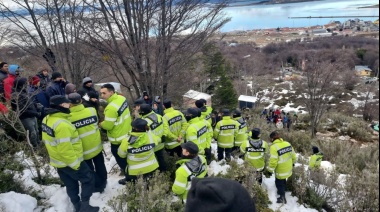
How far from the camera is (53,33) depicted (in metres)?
9.91

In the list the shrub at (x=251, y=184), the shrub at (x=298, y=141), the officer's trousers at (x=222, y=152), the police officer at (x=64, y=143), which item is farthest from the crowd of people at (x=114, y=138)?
the shrub at (x=298, y=141)

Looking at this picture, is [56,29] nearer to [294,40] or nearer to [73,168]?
[73,168]

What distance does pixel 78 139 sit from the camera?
4234 mm

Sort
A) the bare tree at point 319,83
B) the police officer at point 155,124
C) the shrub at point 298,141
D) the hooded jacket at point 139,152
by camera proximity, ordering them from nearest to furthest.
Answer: the hooded jacket at point 139,152 → the police officer at point 155,124 → the shrub at point 298,141 → the bare tree at point 319,83

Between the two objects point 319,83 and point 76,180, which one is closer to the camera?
point 76,180

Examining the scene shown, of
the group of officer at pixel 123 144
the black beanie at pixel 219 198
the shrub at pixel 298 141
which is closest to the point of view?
the black beanie at pixel 219 198

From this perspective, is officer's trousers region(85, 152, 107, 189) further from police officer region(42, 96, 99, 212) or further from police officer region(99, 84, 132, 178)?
police officer region(42, 96, 99, 212)

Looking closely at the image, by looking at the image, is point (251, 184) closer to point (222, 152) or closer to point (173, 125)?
point (173, 125)

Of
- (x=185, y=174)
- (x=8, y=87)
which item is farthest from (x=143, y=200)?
(x=8, y=87)

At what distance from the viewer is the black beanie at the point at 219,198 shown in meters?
1.57

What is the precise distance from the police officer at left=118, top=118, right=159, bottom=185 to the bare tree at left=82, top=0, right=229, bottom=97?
359 centimetres

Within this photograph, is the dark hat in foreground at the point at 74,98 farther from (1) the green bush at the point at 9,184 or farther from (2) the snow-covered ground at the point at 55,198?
(1) the green bush at the point at 9,184

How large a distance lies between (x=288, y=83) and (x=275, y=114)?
82.9 ft

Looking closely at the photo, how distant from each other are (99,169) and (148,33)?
13.9ft
